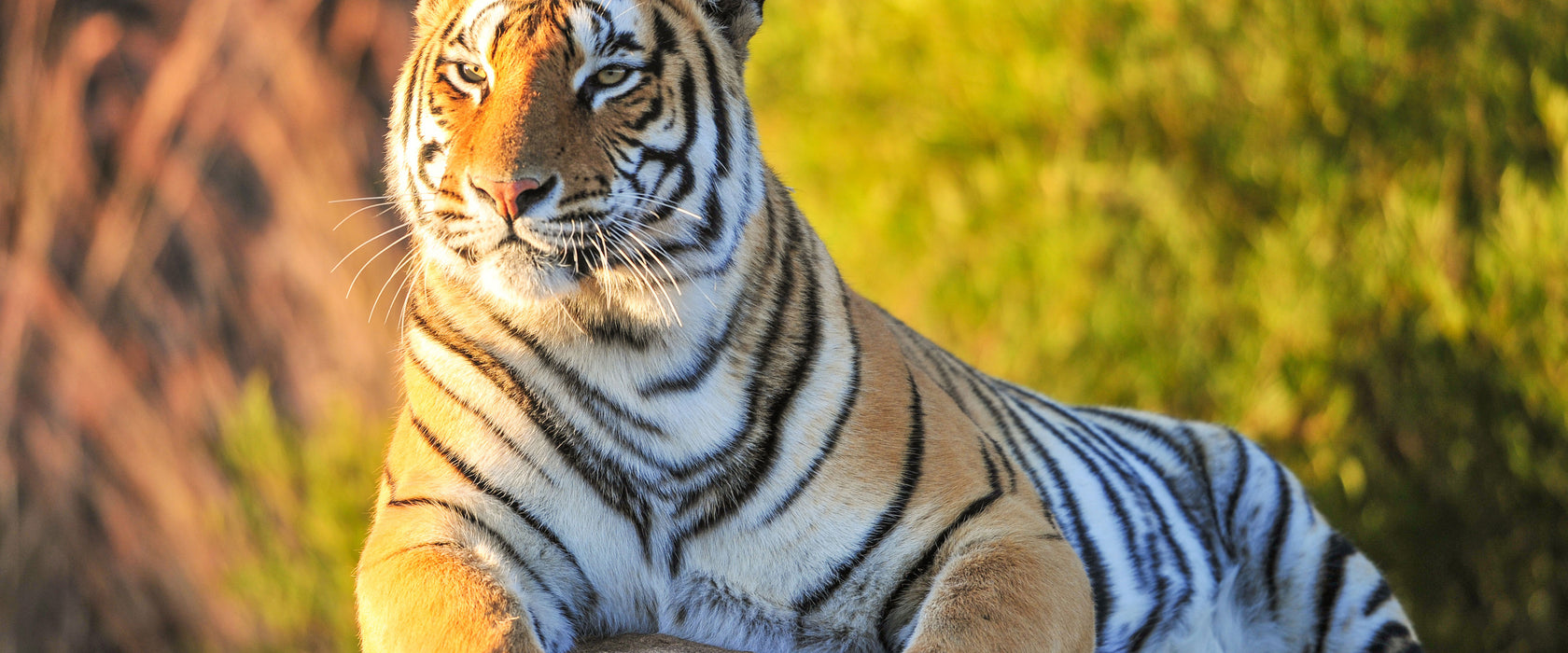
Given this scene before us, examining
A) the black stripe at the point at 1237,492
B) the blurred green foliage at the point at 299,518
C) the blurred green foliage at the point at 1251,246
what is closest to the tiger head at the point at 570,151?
the black stripe at the point at 1237,492

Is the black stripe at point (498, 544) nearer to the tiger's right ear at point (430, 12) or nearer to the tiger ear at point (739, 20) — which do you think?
the tiger's right ear at point (430, 12)

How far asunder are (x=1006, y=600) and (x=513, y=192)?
856 mm

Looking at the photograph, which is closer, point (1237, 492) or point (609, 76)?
point (609, 76)

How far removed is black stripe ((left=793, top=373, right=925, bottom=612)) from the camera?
5.73ft

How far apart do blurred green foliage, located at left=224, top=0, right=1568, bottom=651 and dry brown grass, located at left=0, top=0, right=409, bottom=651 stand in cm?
41

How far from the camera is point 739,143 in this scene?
1892 mm

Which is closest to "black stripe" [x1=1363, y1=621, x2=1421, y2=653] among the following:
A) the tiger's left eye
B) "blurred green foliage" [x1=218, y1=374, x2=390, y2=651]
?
the tiger's left eye

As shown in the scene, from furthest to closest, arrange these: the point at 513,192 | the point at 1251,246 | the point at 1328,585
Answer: the point at 1251,246 < the point at 1328,585 < the point at 513,192

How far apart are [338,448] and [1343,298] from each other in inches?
162

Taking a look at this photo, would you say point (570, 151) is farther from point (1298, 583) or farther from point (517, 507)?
point (1298, 583)

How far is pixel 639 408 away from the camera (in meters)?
1.78

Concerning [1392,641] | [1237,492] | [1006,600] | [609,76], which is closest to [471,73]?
[609,76]

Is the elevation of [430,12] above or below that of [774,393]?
above

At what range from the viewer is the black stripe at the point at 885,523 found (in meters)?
1.75
